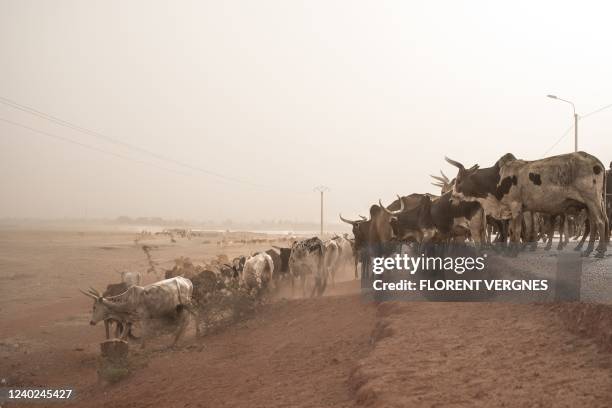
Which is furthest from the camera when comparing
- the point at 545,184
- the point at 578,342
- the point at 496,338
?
the point at 545,184

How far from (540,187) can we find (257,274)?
31.4ft

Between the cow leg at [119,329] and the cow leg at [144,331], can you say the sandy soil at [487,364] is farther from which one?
the cow leg at [119,329]

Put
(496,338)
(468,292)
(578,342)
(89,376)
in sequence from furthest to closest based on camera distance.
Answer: (89,376), (468,292), (496,338), (578,342)

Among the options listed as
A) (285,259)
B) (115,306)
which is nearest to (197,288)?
(115,306)

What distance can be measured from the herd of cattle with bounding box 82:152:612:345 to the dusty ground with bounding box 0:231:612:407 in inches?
42.7

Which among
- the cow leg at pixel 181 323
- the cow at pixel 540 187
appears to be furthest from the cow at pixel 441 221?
the cow leg at pixel 181 323

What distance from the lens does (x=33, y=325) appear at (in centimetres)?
1670

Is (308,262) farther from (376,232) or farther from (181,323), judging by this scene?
(181,323)

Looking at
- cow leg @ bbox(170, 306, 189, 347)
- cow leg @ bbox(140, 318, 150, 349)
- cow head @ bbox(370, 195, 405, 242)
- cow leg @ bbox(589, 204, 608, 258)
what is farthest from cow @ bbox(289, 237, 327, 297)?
cow leg @ bbox(589, 204, 608, 258)

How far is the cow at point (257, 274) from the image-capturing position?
52.6 feet

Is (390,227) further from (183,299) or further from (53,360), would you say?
(53,360)

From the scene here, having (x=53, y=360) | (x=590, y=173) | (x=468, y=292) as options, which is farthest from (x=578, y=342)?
(x=53, y=360)

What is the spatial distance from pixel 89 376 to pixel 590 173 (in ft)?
38.4

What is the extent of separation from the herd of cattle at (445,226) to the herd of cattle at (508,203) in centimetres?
2
